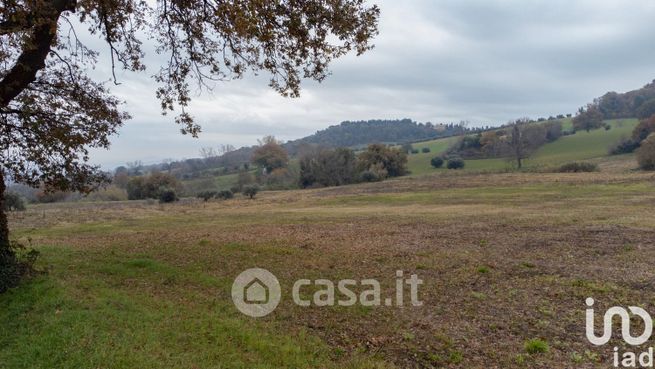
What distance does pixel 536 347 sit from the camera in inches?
216

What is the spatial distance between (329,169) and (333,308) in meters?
56.1

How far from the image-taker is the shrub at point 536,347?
5426 mm

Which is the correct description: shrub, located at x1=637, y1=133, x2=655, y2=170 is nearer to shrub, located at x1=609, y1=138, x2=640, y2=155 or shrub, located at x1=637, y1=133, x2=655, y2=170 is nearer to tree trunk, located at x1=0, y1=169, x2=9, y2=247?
shrub, located at x1=609, y1=138, x2=640, y2=155

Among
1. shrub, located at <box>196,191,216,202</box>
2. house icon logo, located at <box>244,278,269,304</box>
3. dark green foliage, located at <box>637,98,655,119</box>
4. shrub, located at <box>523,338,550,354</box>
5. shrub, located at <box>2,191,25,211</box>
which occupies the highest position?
dark green foliage, located at <box>637,98,655,119</box>

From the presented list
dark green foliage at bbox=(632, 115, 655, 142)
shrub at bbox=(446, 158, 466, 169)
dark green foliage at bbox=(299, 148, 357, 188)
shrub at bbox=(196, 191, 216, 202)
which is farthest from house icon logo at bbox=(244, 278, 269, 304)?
dark green foliage at bbox=(632, 115, 655, 142)

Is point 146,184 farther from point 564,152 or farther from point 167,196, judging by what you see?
point 564,152

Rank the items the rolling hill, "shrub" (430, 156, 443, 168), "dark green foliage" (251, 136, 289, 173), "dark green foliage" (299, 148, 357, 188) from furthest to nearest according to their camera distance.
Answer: "dark green foliage" (251, 136, 289, 173) → "shrub" (430, 156, 443, 168) → the rolling hill → "dark green foliage" (299, 148, 357, 188)

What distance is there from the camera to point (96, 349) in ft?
17.1

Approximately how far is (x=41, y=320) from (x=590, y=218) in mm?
18252

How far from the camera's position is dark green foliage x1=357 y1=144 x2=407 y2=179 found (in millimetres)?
63750

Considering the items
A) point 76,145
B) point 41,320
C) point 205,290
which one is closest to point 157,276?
point 205,290

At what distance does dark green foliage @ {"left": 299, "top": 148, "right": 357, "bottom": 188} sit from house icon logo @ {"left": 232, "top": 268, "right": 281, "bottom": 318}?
5272 centimetres

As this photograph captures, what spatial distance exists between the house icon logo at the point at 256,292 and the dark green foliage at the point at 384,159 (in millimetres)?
54686

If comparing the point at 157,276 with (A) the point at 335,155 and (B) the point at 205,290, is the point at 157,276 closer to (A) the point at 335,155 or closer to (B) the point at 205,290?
(B) the point at 205,290
